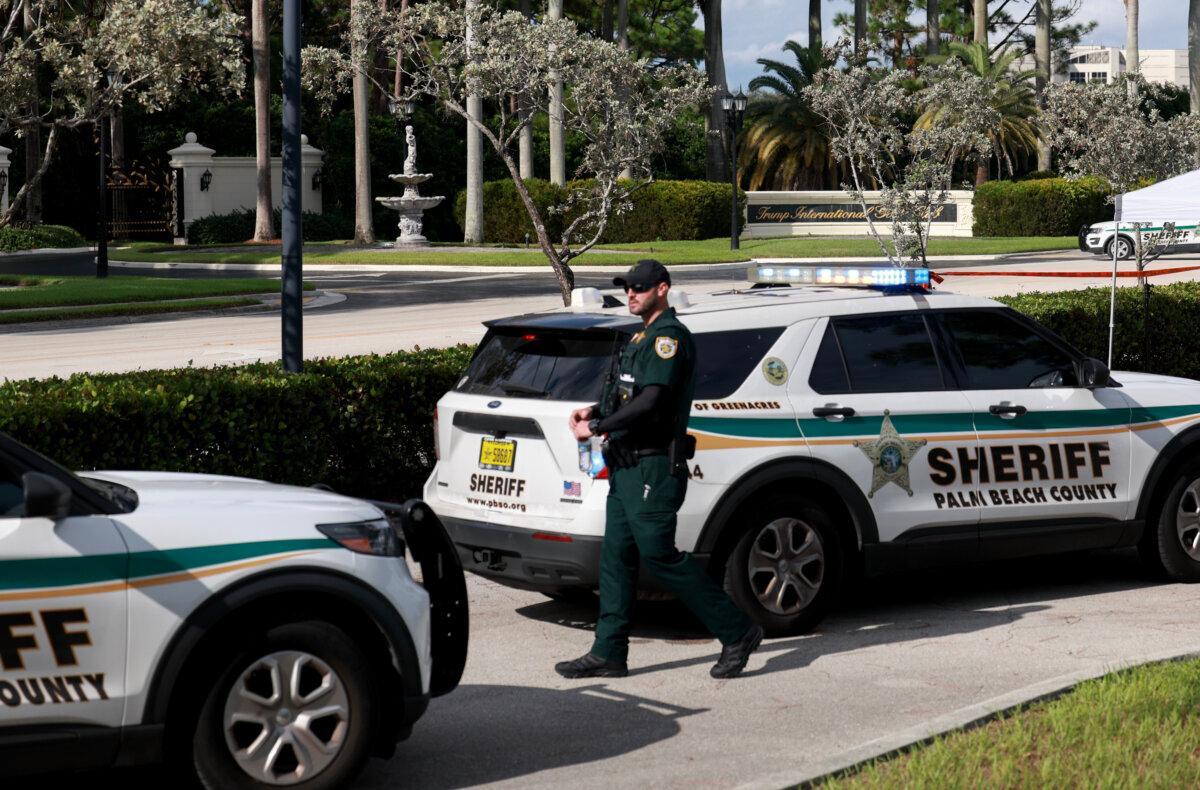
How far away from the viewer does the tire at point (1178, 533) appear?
9055mm

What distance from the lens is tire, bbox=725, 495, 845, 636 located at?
7742 millimetres

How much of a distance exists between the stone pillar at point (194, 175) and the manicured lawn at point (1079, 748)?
4911cm

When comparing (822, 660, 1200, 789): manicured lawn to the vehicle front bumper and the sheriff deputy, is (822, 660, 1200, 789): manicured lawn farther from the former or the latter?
the vehicle front bumper

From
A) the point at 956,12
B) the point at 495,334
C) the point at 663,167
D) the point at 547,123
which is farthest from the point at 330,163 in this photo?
the point at 495,334

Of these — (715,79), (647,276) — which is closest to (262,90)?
(715,79)

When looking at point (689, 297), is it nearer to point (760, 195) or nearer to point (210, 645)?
point (210, 645)

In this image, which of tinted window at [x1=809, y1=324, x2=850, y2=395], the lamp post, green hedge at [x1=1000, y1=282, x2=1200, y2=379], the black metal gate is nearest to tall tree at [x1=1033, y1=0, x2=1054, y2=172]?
the lamp post

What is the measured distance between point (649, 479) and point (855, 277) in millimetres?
2264

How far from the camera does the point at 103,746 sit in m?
5.11

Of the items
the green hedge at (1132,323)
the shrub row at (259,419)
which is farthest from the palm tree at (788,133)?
the shrub row at (259,419)

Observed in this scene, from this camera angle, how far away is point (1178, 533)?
9.12 metres

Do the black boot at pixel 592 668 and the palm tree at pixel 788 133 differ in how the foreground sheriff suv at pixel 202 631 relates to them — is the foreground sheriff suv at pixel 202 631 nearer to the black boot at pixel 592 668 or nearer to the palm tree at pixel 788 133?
the black boot at pixel 592 668

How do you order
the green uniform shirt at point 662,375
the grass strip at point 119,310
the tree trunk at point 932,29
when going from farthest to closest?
1. the tree trunk at point 932,29
2. the grass strip at point 119,310
3. the green uniform shirt at point 662,375

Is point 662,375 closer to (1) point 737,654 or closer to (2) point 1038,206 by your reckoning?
(1) point 737,654
